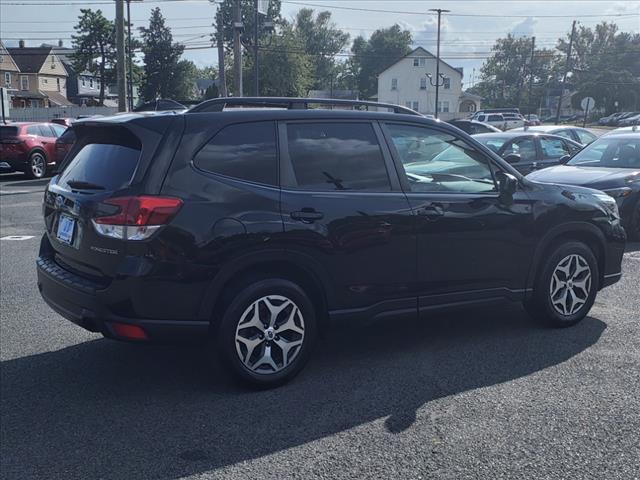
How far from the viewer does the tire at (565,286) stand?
18.1ft

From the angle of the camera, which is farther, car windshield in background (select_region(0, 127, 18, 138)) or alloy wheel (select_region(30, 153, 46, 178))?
alloy wheel (select_region(30, 153, 46, 178))

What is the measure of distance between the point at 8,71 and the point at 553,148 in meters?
77.1

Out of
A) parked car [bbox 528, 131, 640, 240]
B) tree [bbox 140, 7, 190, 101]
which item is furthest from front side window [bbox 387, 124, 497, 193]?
tree [bbox 140, 7, 190, 101]

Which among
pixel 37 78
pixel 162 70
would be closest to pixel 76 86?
pixel 37 78

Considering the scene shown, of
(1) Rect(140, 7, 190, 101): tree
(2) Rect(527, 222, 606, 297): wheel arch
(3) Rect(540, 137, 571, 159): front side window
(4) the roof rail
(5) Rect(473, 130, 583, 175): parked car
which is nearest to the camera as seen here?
(4) the roof rail

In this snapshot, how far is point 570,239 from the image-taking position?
5.63 meters

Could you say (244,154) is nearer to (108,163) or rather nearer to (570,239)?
(108,163)

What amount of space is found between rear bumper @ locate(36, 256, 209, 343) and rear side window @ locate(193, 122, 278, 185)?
95cm

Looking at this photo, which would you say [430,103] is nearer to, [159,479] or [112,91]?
[112,91]

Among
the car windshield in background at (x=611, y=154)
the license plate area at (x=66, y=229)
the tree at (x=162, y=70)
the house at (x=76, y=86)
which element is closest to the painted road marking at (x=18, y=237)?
the license plate area at (x=66, y=229)

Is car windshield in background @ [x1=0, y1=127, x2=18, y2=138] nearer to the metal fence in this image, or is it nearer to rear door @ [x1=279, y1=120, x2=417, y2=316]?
rear door @ [x1=279, y1=120, x2=417, y2=316]

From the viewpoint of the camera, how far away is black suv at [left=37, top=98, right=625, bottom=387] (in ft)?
13.3

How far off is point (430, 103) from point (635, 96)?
23.8 meters

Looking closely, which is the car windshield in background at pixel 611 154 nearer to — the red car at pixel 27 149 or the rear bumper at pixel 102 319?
the rear bumper at pixel 102 319
